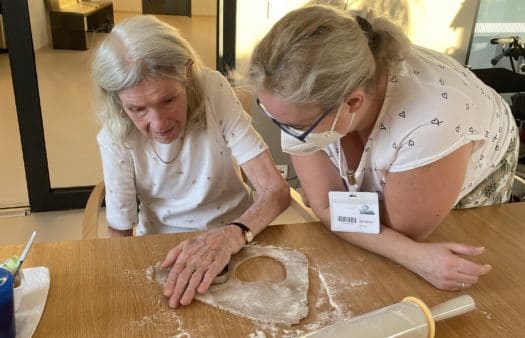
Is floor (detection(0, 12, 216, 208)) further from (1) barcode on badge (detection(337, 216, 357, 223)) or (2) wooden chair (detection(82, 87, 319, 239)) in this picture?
(1) barcode on badge (detection(337, 216, 357, 223))

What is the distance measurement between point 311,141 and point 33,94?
1924 millimetres

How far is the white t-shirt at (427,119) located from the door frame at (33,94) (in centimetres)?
136

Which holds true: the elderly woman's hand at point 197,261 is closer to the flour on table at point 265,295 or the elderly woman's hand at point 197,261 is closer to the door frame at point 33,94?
the flour on table at point 265,295

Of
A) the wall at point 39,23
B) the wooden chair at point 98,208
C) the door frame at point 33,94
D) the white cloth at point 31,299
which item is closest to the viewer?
the white cloth at point 31,299

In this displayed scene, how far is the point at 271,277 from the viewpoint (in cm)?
112

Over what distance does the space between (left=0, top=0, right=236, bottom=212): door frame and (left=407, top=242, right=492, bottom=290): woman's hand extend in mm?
1528

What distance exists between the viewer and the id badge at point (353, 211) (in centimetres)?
123

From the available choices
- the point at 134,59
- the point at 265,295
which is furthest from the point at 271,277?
the point at 134,59

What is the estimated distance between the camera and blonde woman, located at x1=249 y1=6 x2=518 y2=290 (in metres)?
0.98

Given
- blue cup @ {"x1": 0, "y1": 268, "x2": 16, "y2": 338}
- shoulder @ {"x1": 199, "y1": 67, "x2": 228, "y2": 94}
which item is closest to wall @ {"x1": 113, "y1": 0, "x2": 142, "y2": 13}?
shoulder @ {"x1": 199, "y1": 67, "x2": 228, "y2": 94}

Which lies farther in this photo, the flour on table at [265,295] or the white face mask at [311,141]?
the white face mask at [311,141]

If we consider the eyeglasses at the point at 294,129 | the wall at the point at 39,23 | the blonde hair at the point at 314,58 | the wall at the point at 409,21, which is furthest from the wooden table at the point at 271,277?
the wall at the point at 39,23

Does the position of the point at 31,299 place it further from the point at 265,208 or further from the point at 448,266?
the point at 448,266

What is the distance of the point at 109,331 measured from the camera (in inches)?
37.2
